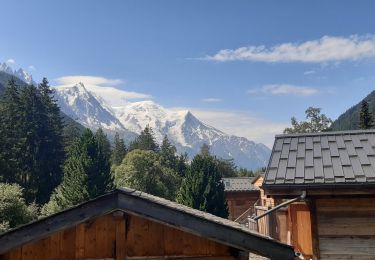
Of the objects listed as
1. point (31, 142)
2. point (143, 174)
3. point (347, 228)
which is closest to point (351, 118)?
point (143, 174)

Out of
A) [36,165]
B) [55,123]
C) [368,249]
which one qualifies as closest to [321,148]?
[368,249]

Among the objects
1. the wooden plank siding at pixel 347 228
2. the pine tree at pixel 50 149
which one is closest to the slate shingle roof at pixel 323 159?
the wooden plank siding at pixel 347 228

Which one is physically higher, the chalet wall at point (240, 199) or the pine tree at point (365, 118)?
the pine tree at point (365, 118)

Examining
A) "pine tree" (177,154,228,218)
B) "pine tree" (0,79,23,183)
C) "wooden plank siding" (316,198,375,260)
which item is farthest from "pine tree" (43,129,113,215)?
"wooden plank siding" (316,198,375,260)

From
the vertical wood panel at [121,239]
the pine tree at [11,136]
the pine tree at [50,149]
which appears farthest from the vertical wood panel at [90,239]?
the pine tree at [50,149]

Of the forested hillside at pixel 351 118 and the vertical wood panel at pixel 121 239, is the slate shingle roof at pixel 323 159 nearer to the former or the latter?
the vertical wood panel at pixel 121 239

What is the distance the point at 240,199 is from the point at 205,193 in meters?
11.5

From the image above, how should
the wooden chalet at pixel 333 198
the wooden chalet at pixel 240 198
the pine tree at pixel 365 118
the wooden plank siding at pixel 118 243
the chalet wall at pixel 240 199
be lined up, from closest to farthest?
the wooden plank siding at pixel 118 243, the wooden chalet at pixel 333 198, the wooden chalet at pixel 240 198, the chalet wall at pixel 240 199, the pine tree at pixel 365 118

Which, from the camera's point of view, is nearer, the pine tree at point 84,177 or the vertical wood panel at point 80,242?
the vertical wood panel at point 80,242

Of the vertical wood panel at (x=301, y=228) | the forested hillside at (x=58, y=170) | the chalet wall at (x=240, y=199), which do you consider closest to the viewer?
the vertical wood panel at (x=301, y=228)

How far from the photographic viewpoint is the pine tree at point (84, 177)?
3978 cm

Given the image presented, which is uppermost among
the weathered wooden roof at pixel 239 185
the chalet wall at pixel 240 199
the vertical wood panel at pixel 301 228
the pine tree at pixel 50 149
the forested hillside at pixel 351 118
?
the forested hillside at pixel 351 118

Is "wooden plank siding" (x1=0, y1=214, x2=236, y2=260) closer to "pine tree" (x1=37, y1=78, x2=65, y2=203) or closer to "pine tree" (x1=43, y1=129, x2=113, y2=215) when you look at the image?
"pine tree" (x1=43, y1=129, x2=113, y2=215)

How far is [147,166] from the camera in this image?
47.0 metres
